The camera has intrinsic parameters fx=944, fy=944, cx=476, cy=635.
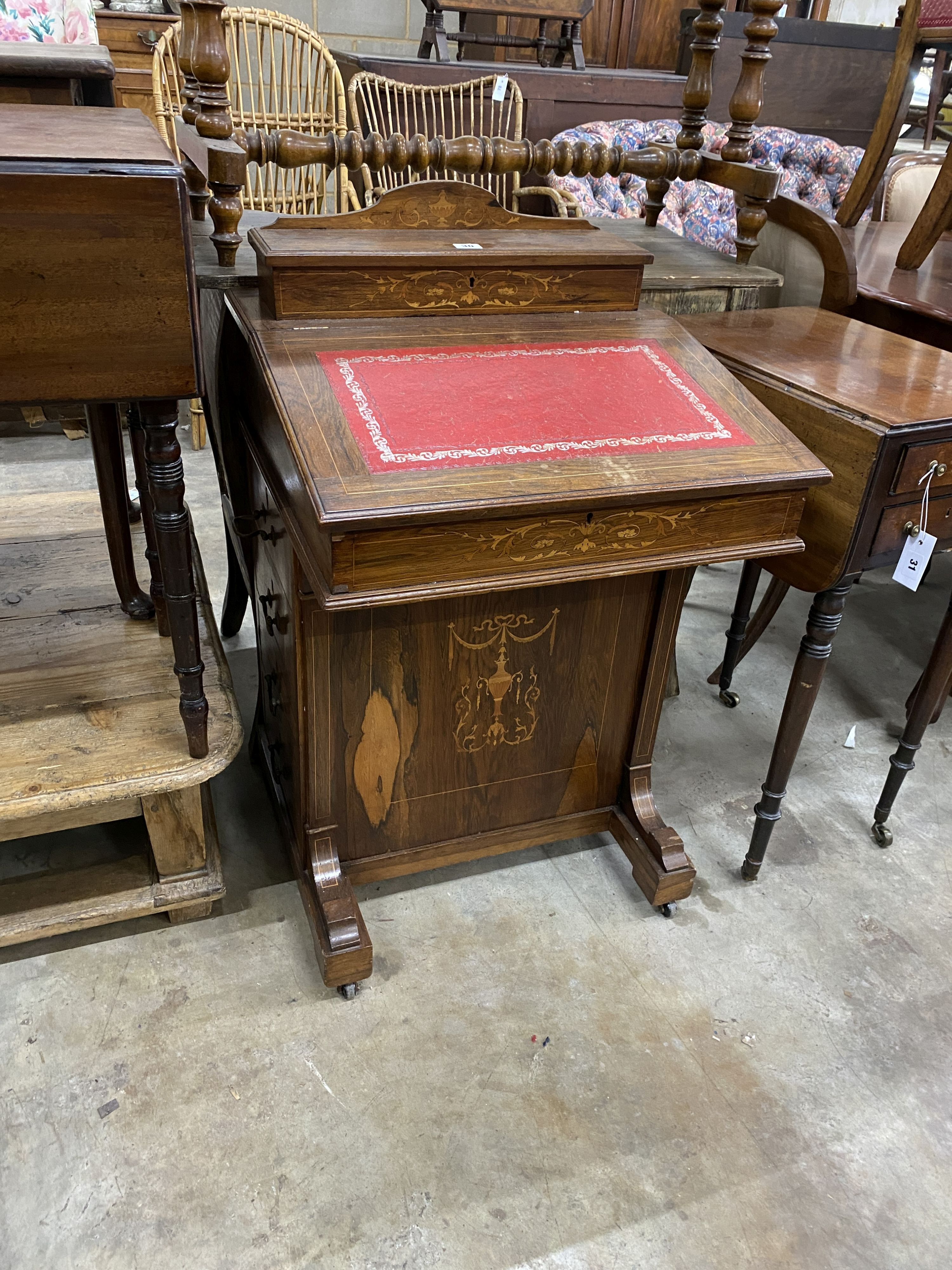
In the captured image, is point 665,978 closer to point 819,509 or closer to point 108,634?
point 819,509

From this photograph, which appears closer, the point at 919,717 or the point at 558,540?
the point at 558,540

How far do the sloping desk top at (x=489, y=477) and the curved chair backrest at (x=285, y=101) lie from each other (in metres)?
2.20

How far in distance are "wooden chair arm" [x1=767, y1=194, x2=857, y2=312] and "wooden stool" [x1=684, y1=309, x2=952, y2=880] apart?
36cm

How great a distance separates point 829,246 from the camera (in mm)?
2260

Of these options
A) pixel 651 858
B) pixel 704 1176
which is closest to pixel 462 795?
pixel 651 858

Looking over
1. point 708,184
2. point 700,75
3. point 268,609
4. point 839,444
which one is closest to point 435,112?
point 708,184

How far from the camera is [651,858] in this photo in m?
1.88

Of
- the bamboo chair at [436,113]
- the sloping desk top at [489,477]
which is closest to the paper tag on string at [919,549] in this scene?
the sloping desk top at [489,477]

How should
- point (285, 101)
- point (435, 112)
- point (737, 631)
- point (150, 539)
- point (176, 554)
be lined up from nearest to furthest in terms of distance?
1. point (176, 554)
2. point (150, 539)
3. point (737, 631)
4. point (285, 101)
5. point (435, 112)

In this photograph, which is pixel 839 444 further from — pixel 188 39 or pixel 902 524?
pixel 188 39

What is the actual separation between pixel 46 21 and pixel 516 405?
3636 mm

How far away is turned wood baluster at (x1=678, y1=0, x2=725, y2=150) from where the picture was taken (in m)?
2.11

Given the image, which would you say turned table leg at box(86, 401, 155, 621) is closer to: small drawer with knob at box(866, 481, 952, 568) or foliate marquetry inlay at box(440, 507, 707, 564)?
foliate marquetry inlay at box(440, 507, 707, 564)

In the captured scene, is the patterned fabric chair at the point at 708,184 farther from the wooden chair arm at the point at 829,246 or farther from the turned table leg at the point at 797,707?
the turned table leg at the point at 797,707
